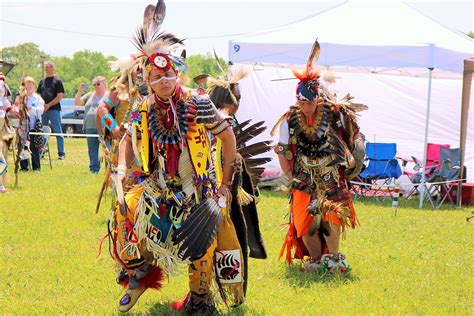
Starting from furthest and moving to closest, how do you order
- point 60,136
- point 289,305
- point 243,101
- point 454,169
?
point 60,136, point 243,101, point 454,169, point 289,305

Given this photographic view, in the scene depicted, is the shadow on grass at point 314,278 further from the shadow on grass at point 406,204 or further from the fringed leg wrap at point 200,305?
the shadow on grass at point 406,204

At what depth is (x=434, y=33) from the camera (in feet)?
34.3

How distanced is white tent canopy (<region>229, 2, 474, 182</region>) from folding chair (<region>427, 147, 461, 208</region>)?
1107 millimetres

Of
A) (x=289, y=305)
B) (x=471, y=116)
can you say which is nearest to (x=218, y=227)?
(x=289, y=305)

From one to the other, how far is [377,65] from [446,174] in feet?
5.61

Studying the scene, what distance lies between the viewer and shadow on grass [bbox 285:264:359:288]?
17.1ft

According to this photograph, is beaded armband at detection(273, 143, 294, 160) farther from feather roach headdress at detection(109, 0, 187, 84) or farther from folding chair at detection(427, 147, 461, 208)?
folding chair at detection(427, 147, 461, 208)

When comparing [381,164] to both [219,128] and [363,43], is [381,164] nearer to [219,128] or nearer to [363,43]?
[363,43]

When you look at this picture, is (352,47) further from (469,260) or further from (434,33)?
(469,260)

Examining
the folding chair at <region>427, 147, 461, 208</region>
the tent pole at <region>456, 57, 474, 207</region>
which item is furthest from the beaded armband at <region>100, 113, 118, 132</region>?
the folding chair at <region>427, 147, 461, 208</region>

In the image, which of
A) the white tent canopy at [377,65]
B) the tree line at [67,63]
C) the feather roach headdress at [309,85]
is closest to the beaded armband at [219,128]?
the feather roach headdress at [309,85]

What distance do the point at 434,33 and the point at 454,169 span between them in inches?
78.3

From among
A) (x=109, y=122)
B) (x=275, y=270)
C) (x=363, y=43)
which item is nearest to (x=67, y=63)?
(x=363, y=43)

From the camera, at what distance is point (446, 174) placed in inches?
391
